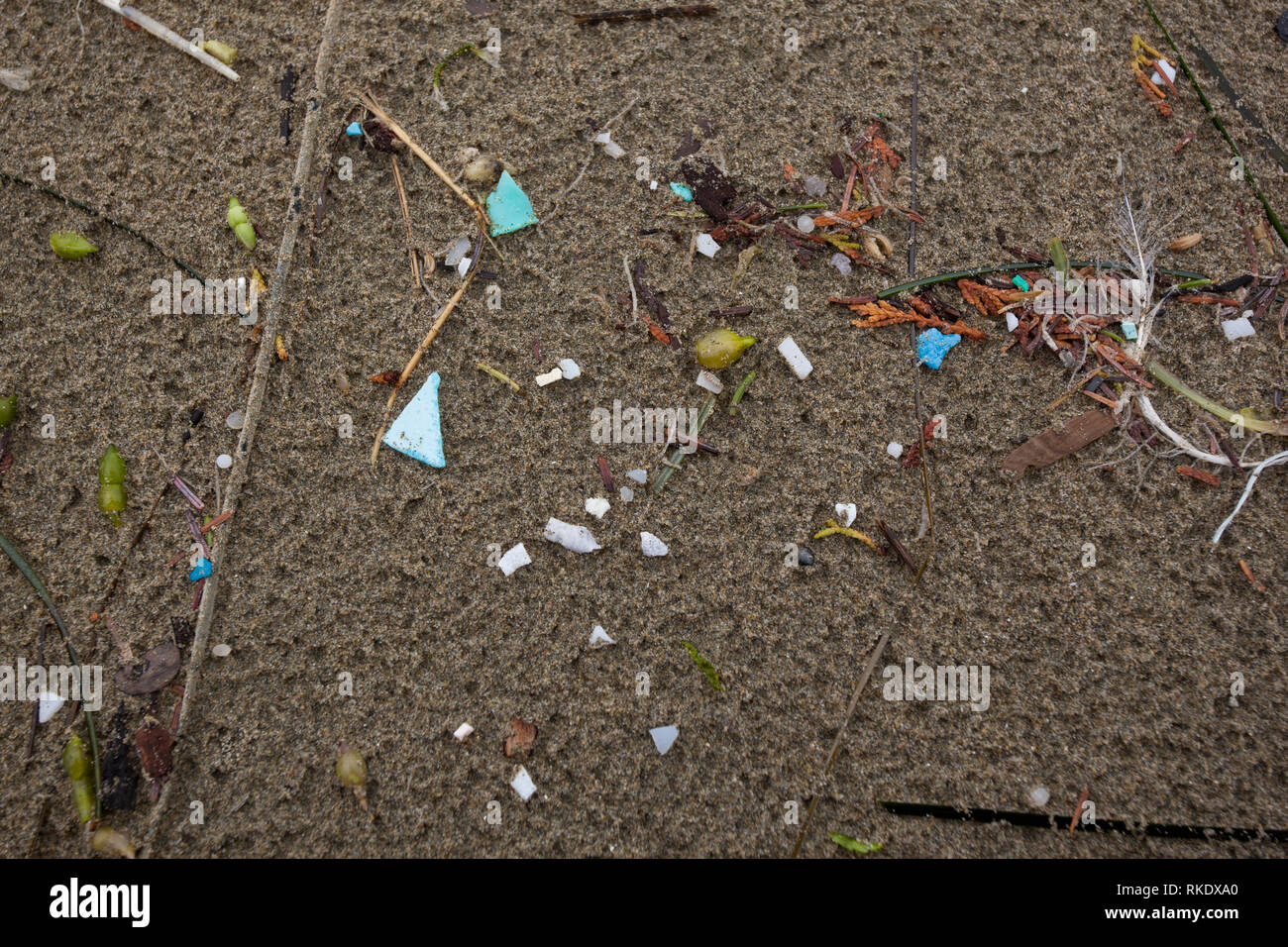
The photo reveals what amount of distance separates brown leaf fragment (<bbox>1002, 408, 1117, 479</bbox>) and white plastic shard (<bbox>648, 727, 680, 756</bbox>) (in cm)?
108

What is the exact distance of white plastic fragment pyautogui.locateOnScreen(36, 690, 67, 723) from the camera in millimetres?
1799

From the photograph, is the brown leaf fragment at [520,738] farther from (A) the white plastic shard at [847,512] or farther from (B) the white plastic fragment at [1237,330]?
(B) the white plastic fragment at [1237,330]

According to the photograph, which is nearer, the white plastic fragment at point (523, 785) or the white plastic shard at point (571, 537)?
the white plastic fragment at point (523, 785)

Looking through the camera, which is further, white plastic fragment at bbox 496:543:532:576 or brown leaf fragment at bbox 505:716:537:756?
white plastic fragment at bbox 496:543:532:576

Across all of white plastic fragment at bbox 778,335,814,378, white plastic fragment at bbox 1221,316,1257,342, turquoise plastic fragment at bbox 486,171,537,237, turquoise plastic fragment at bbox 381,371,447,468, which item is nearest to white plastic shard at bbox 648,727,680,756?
turquoise plastic fragment at bbox 381,371,447,468

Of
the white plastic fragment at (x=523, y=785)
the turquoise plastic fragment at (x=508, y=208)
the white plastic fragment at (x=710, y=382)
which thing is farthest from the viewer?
the turquoise plastic fragment at (x=508, y=208)

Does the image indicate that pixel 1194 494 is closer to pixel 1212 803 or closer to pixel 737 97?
pixel 1212 803

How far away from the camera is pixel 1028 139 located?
2.23 meters

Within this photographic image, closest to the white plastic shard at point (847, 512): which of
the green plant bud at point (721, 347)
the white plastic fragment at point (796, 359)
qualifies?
the white plastic fragment at point (796, 359)

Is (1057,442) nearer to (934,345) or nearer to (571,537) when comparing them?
(934,345)

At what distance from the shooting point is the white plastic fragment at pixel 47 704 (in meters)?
1.80

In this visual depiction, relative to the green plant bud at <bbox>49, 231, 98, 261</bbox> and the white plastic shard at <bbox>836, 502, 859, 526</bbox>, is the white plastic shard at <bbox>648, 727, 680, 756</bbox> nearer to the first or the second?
the white plastic shard at <bbox>836, 502, 859, 526</bbox>

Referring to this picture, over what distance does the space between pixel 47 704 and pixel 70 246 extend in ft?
3.98

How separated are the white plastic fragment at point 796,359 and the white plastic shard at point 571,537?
2.29ft
